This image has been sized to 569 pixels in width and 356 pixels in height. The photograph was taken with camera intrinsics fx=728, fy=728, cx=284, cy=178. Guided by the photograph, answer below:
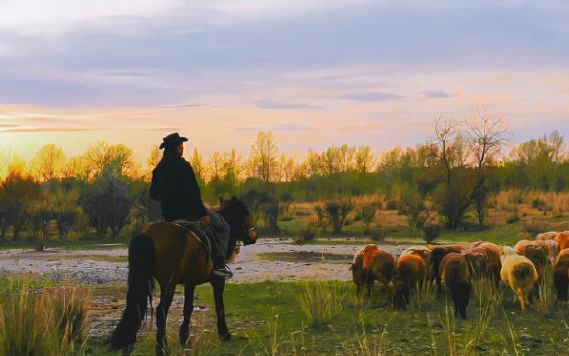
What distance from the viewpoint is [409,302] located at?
1173cm

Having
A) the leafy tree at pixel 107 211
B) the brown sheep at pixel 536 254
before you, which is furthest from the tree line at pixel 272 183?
the brown sheep at pixel 536 254

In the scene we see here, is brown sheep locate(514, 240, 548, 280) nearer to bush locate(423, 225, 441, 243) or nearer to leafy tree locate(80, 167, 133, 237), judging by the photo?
bush locate(423, 225, 441, 243)

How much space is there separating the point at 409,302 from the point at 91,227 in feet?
87.6

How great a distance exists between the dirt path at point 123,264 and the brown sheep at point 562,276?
5.11 m

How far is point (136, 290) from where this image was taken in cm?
802

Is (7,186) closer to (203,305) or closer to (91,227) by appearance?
(91,227)

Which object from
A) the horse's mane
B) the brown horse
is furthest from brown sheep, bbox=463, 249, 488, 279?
the brown horse

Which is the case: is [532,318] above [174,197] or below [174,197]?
below

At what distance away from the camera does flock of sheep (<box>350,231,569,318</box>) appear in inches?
426

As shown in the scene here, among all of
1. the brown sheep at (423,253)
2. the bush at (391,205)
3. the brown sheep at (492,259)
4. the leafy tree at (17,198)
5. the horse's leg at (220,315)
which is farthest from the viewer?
the bush at (391,205)

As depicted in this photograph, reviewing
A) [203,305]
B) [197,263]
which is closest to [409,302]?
[203,305]

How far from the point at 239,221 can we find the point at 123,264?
11.2m

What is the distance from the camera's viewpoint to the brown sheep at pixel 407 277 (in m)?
11.4

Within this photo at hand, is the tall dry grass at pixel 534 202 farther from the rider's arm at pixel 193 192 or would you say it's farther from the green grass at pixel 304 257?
the rider's arm at pixel 193 192
